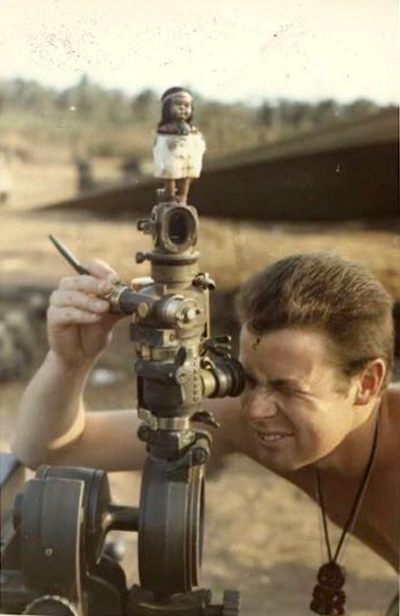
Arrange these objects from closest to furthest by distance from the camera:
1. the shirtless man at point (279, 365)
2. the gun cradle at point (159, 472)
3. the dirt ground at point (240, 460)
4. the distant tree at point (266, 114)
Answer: the gun cradle at point (159, 472) < the shirtless man at point (279, 365) < the dirt ground at point (240, 460) < the distant tree at point (266, 114)

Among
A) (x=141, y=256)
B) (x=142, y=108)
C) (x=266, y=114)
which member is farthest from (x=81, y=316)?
(x=142, y=108)

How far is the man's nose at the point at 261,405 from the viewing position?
1.85 m

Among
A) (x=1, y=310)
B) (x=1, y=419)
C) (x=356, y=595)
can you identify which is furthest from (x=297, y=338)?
(x=1, y=310)

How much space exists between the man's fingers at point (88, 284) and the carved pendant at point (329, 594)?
0.66 m

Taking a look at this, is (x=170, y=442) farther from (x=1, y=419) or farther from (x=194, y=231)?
(x=1, y=419)

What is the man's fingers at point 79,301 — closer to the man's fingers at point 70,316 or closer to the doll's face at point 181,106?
the man's fingers at point 70,316

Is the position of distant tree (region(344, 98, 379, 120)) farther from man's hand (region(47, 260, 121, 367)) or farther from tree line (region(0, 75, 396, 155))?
tree line (region(0, 75, 396, 155))

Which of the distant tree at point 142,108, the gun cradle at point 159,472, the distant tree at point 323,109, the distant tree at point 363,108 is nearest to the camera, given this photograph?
the gun cradle at point 159,472

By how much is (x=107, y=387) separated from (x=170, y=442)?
4000 millimetres

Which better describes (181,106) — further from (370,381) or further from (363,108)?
(363,108)

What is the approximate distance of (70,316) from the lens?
177cm

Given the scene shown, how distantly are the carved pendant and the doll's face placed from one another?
0.87m

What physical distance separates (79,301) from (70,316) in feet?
0.12

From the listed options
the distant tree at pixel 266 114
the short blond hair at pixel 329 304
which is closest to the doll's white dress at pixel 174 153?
the short blond hair at pixel 329 304
